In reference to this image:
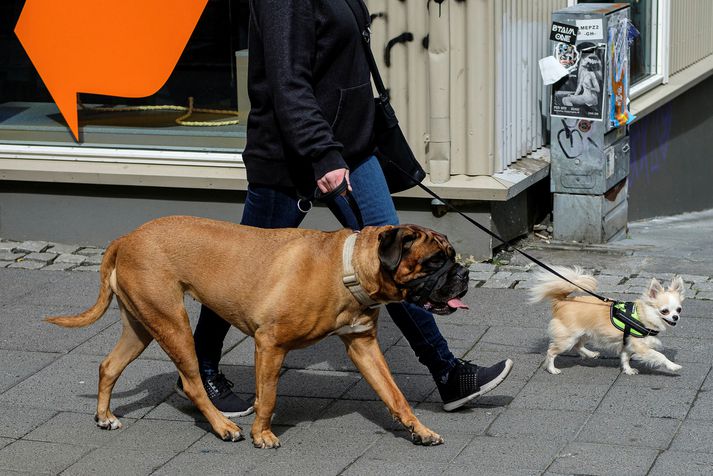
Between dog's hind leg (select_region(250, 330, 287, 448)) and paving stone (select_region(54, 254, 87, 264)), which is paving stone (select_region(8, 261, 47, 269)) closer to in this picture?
paving stone (select_region(54, 254, 87, 264))

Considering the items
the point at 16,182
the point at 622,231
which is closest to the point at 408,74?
the point at 622,231

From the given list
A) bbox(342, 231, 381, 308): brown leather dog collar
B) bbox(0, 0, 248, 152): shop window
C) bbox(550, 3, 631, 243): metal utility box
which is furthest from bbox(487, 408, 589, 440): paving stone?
bbox(0, 0, 248, 152): shop window

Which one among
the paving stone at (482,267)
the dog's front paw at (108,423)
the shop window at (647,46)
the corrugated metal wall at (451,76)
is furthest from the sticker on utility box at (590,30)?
the dog's front paw at (108,423)

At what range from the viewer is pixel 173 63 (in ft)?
28.6

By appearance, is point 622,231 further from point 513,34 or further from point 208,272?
point 208,272

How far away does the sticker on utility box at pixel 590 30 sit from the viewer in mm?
8117

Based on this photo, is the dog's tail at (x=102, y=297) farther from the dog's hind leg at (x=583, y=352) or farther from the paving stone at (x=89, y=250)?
the paving stone at (x=89, y=250)

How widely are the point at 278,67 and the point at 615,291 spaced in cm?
338

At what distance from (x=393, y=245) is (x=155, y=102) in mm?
4752

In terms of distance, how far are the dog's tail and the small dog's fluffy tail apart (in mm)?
2195

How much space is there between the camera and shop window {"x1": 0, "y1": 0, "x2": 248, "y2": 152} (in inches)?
338

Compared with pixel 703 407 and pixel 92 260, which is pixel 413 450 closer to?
pixel 703 407

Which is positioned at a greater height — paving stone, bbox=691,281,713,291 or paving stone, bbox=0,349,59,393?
paving stone, bbox=0,349,59,393

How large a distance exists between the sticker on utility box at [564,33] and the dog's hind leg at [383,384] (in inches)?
157
